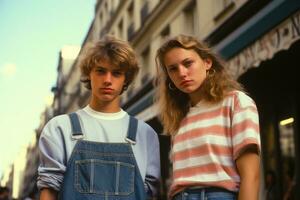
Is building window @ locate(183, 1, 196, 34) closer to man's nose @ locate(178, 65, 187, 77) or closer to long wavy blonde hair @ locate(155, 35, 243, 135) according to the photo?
long wavy blonde hair @ locate(155, 35, 243, 135)

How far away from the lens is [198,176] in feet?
7.05

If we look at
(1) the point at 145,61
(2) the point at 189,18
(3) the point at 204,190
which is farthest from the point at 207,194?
(1) the point at 145,61

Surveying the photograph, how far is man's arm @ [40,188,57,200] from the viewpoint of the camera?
2150 mm

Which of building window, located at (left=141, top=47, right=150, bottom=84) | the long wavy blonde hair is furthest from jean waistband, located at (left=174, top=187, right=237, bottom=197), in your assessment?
building window, located at (left=141, top=47, right=150, bottom=84)

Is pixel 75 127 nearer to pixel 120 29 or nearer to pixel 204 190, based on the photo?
pixel 204 190

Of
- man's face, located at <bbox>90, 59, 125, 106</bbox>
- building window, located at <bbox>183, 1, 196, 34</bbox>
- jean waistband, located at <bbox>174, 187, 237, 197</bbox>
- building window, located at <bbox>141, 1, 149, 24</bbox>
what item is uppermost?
building window, located at <bbox>141, 1, 149, 24</bbox>

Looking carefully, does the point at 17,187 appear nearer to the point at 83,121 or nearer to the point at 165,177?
the point at 165,177

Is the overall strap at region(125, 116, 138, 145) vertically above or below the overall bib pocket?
above

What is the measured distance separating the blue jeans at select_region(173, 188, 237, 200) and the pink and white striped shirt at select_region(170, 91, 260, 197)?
0.07ft

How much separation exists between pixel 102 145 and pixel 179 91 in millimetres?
582

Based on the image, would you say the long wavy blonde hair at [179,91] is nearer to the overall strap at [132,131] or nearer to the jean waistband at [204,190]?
the overall strap at [132,131]

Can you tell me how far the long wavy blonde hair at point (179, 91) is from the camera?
2352mm

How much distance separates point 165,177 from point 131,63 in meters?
14.6

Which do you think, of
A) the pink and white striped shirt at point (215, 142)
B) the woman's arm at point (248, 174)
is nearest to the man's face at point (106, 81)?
the pink and white striped shirt at point (215, 142)
